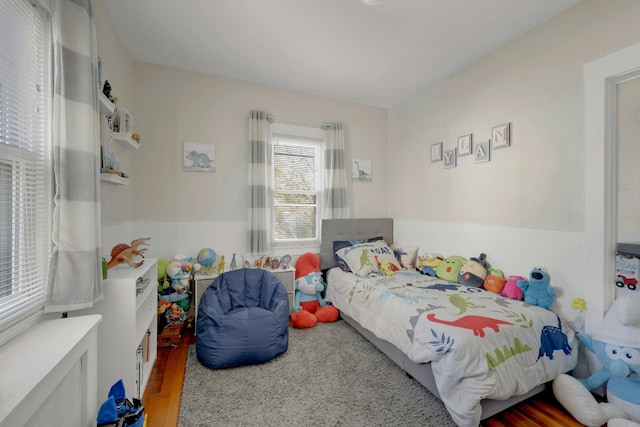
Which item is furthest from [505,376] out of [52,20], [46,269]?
[52,20]

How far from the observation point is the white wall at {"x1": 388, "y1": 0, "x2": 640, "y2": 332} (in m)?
1.85

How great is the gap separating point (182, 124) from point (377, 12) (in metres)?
2.09

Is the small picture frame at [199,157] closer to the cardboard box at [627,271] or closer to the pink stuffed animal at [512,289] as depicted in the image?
the pink stuffed animal at [512,289]

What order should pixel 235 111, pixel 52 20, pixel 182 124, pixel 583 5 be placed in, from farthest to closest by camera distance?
pixel 235 111
pixel 182 124
pixel 583 5
pixel 52 20

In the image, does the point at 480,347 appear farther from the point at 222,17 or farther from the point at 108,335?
the point at 222,17

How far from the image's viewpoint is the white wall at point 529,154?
1851 millimetres

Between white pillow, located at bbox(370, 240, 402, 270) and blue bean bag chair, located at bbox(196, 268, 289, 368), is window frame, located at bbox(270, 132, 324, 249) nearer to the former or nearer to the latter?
white pillow, located at bbox(370, 240, 402, 270)

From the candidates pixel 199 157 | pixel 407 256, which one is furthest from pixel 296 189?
pixel 407 256

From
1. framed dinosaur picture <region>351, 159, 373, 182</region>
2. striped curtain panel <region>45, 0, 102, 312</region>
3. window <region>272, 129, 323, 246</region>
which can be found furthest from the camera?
framed dinosaur picture <region>351, 159, 373, 182</region>

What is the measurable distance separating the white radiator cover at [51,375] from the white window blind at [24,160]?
0.40 feet

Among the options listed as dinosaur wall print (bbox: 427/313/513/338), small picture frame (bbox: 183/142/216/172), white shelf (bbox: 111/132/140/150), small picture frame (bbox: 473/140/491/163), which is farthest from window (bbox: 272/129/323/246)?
dinosaur wall print (bbox: 427/313/513/338)

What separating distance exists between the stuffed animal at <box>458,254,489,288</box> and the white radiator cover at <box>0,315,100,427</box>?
8.56ft

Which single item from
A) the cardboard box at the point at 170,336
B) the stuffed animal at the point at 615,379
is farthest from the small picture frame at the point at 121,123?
the stuffed animal at the point at 615,379

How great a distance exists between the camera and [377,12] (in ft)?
6.30
